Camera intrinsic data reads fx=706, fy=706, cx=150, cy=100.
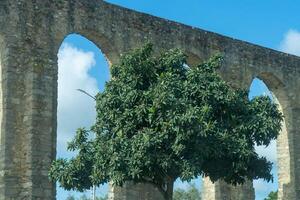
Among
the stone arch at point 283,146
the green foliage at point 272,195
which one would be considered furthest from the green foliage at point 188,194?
the stone arch at point 283,146

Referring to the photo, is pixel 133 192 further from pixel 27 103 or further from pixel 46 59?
pixel 46 59

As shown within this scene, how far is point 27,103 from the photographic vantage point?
1585cm

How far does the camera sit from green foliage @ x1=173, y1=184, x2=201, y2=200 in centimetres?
4619

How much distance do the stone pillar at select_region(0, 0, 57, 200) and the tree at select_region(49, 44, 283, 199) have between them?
6.12 feet

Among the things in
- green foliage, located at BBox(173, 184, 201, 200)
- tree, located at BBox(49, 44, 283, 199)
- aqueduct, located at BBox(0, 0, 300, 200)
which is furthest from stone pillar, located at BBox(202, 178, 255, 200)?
green foliage, located at BBox(173, 184, 201, 200)

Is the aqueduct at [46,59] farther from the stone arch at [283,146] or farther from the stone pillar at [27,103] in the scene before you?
the stone arch at [283,146]

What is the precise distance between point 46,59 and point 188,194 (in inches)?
1251

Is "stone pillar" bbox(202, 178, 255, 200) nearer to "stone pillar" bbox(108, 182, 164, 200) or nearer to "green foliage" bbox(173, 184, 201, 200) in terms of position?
"stone pillar" bbox(108, 182, 164, 200)

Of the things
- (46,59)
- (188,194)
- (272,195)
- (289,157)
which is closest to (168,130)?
(46,59)

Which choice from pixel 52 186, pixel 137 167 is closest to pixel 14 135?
pixel 52 186

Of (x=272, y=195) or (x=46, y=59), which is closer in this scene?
(x=46, y=59)

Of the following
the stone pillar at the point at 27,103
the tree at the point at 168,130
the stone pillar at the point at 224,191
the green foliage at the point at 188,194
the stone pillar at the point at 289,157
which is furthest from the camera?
the green foliage at the point at 188,194

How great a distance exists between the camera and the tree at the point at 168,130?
41.6 feet

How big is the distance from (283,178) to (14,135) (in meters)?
9.44
